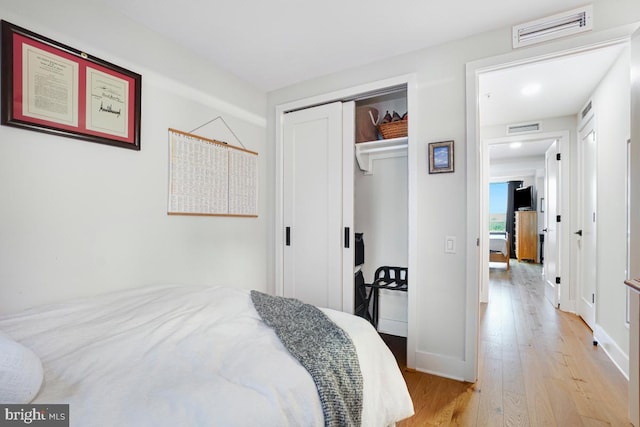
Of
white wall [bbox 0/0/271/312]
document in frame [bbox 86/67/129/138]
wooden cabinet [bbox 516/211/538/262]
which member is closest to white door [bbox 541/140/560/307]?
wooden cabinet [bbox 516/211/538/262]

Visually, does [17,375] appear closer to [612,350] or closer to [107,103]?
[107,103]

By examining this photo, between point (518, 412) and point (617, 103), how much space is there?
99.5 inches

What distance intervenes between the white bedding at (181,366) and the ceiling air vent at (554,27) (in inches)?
80.8

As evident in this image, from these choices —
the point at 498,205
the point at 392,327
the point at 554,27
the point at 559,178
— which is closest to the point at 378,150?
the point at 554,27

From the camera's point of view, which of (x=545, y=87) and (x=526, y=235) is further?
(x=526, y=235)

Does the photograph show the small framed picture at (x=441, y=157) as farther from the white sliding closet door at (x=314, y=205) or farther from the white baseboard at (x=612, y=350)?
the white baseboard at (x=612, y=350)

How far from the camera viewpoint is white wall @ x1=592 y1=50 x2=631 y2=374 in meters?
2.28

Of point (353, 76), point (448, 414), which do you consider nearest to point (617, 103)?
point (353, 76)

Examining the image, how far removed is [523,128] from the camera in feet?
13.2

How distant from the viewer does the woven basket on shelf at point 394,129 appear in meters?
2.54

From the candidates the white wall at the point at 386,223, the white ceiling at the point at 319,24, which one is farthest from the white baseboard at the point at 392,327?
the white ceiling at the point at 319,24

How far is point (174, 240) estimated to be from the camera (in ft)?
7.07

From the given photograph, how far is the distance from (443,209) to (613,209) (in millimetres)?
1528

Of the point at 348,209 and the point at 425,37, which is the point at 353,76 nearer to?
the point at 425,37
